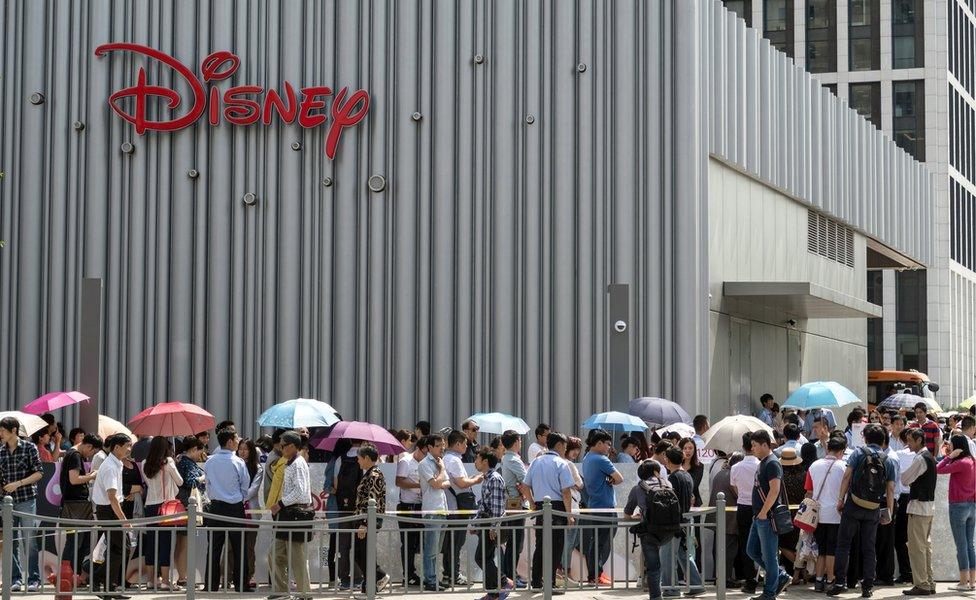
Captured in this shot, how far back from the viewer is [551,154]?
2488cm

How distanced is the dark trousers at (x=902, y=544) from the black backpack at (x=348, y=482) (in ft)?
18.5

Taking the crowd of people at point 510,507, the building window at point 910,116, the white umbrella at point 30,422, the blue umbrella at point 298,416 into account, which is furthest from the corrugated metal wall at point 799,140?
the building window at point 910,116

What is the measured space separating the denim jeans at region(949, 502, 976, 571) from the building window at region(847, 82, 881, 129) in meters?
56.0

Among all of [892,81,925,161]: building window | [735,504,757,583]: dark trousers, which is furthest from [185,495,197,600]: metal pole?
[892,81,925,161]: building window

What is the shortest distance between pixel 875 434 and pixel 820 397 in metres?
8.34

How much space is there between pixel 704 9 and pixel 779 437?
8907mm

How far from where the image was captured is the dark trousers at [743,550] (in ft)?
50.8

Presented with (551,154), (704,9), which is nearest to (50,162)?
(551,154)

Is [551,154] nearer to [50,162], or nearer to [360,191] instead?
[360,191]

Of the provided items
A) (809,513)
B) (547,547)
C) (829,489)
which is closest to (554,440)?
(547,547)

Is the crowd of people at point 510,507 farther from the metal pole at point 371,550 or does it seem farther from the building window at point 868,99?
the building window at point 868,99

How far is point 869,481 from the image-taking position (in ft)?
49.0

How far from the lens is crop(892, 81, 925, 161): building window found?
69.1 metres

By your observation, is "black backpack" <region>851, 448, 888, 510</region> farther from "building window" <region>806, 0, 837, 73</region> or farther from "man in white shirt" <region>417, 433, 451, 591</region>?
"building window" <region>806, 0, 837, 73</region>
